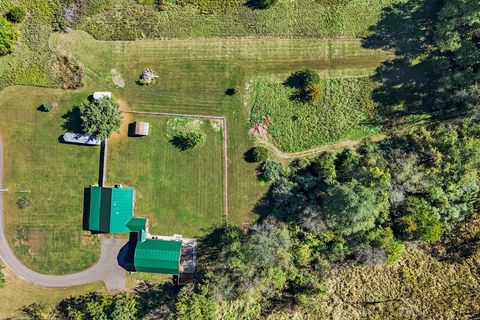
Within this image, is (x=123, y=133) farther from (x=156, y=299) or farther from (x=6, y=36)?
(x=156, y=299)

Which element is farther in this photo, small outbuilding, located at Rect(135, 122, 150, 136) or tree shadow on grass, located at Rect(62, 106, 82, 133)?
tree shadow on grass, located at Rect(62, 106, 82, 133)

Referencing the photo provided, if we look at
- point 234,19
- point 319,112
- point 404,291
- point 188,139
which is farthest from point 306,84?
point 404,291

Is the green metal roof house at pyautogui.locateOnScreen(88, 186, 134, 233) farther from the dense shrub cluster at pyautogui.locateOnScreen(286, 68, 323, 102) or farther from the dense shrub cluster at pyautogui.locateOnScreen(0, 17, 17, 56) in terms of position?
the dense shrub cluster at pyautogui.locateOnScreen(286, 68, 323, 102)

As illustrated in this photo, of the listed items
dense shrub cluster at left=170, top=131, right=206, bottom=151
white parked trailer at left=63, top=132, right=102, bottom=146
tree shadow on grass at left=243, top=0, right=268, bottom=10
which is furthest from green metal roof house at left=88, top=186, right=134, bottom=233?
tree shadow on grass at left=243, top=0, right=268, bottom=10

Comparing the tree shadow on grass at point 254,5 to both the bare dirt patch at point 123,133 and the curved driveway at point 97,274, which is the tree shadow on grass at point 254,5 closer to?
the bare dirt patch at point 123,133

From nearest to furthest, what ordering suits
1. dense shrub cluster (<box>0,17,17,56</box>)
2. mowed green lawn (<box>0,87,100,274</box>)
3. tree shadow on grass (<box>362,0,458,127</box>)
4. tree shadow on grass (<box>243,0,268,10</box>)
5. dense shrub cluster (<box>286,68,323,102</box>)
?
dense shrub cluster (<box>0,17,17,56</box>), dense shrub cluster (<box>286,68,323,102</box>), tree shadow on grass (<box>362,0,458,127</box>), tree shadow on grass (<box>243,0,268,10</box>), mowed green lawn (<box>0,87,100,274</box>)

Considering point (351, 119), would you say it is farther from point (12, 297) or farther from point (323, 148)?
point (12, 297)

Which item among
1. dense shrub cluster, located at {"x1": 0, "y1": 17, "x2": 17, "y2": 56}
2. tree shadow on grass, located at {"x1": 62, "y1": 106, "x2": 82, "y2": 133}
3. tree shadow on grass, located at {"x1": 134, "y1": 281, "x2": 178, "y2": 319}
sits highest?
dense shrub cluster, located at {"x1": 0, "y1": 17, "x2": 17, "y2": 56}
